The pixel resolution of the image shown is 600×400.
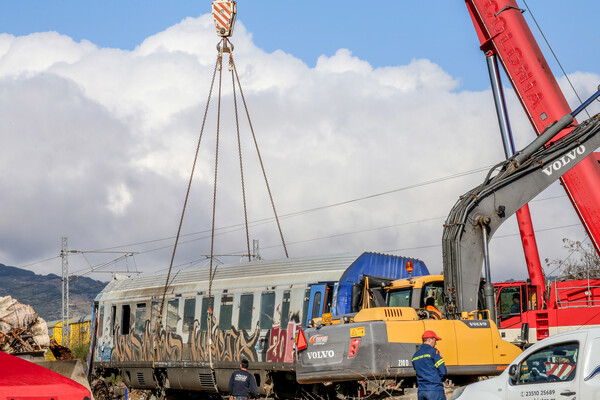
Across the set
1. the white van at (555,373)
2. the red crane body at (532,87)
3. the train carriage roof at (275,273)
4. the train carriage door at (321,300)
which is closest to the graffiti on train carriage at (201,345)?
the train carriage door at (321,300)

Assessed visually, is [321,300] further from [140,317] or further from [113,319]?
[113,319]

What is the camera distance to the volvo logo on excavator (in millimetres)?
18855

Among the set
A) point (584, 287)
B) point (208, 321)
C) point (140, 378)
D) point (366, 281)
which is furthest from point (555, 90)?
point (140, 378)

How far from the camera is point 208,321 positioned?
2369cm

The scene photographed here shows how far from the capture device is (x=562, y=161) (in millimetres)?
18969

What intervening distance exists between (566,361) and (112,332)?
2063cm

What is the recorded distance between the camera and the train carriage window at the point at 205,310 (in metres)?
23.8

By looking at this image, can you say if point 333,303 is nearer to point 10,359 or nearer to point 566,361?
point 566,361

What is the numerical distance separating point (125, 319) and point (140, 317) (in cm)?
132

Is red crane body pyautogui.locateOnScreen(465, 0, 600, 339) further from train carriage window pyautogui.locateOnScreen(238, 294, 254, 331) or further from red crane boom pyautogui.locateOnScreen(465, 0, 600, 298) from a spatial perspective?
train carriage window pyautogui.locateOnScreen(238, 294, 254, 331)

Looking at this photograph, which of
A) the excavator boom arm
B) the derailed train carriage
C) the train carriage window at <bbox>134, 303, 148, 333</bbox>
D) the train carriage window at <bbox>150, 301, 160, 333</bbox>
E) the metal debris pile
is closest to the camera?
the excavator boom arm

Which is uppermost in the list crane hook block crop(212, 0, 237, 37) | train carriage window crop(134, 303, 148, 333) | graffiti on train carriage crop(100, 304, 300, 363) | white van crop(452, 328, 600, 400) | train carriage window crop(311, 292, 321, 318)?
crane hook block crop(212, 0, 237, 37)

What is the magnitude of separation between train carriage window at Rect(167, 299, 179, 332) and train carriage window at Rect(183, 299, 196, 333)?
0.46 m

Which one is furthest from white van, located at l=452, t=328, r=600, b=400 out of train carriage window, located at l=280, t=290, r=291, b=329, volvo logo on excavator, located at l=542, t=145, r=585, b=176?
train carriage window, located at l=280, t=290, r=291, b=329
